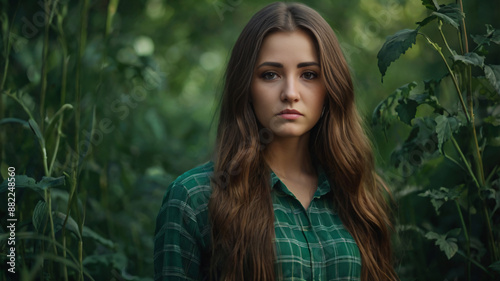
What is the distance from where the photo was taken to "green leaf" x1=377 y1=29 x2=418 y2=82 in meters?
1.64

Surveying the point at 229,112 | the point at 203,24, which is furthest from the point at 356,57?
the point at 229,112

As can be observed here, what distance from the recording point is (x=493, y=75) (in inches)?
65.6

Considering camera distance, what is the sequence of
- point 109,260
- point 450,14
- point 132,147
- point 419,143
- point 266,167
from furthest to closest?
point 132,147
point 109,260
point 419,143
point 266,167
point 450,14

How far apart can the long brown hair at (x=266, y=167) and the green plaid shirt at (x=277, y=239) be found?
0.12ft

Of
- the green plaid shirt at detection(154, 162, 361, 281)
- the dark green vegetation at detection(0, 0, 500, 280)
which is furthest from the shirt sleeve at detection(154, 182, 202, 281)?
the dark green vegetation at detection(0, 0, 500, 280)

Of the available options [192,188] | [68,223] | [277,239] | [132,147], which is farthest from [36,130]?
[132,147]

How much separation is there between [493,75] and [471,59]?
0.09 m

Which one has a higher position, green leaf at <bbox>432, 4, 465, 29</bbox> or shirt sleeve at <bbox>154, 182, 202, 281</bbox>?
green leaf at <bbox>432, 4, 465, 29</bbox>

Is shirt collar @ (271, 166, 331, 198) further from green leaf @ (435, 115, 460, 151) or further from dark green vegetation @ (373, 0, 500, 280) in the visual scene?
green leaf @ (435, 115, 460, 151)

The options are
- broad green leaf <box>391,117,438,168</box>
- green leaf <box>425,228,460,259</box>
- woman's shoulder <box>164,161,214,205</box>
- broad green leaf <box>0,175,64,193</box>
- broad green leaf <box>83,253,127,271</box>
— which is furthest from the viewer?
broad green leaf <box>83,253,127,271</box>

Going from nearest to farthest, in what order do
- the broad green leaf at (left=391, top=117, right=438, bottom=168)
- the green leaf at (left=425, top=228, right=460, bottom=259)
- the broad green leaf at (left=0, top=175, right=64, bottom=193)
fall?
the broad green leaf at (left=0, top=175, right=64, bottom=193)
the green leaf at (left=425, top=228, right=460, bottom=259)
the broad green leaf at (left=391, top=117, right=438, bottom=168)

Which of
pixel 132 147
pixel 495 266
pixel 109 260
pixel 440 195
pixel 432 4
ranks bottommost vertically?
pixel 495 266

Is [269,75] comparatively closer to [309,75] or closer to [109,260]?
[309,75]

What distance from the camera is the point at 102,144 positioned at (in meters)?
2.71
